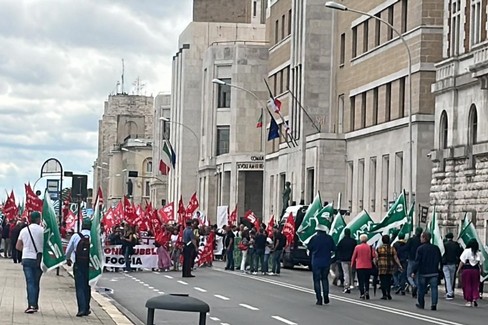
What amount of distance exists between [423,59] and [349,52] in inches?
542

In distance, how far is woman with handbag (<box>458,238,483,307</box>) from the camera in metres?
31.6

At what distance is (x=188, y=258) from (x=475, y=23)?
14.4m

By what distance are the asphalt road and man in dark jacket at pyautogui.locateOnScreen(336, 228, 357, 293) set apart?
0.38 meters

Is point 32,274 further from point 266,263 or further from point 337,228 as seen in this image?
point 266,263

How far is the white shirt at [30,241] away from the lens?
23391mm

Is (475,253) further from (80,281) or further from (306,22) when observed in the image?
(306,22)

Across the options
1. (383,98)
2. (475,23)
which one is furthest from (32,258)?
(383,98)

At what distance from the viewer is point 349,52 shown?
73.2 metres

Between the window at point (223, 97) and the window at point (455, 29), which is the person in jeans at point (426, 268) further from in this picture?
the window at point (223, 97)

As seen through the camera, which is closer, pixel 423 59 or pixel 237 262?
pixel 237 262

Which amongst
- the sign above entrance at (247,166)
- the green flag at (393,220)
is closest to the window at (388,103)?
the green flag at (393,220)

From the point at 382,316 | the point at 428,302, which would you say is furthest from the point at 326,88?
the point at 382,316

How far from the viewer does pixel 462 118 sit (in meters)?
51.2

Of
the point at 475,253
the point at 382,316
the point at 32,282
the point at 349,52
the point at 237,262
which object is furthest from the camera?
the point at 349,52
